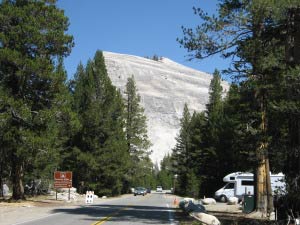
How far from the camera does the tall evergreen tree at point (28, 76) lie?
33531mm

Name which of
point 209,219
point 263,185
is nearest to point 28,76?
→ point 263,185

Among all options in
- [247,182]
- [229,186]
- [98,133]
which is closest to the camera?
[247,182]

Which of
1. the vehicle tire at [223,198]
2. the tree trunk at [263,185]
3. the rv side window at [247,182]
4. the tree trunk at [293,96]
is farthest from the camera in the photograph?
the vehicle tire at [223,198]

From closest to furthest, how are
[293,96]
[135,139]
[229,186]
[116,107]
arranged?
[293,96], [229,186], [116,107], [135,139]

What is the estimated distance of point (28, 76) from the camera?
34.9 meters

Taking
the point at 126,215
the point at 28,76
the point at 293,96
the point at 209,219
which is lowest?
the point at 126,215

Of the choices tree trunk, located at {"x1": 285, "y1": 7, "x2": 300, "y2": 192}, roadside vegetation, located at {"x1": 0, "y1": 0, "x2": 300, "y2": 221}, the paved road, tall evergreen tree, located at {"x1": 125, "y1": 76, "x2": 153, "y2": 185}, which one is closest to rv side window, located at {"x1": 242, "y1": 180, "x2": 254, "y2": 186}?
roadside vegetation, located at {"x1": 0, "y1": 0, "x2": 300, "y2": 221}

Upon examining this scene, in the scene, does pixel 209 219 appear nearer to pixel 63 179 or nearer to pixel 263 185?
pixel 263 185

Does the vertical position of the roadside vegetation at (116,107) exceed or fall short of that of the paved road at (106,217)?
it exceeds it

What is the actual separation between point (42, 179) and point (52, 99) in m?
18.6

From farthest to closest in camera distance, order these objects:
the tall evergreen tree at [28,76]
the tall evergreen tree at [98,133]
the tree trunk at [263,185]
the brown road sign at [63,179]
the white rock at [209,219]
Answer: the tall evergreen tree at [98,133] < the brown road sign at [63,179] < the tall evergreen tree at [28,76] < the tree trunk at [263,185] < the white rock at [209,219]

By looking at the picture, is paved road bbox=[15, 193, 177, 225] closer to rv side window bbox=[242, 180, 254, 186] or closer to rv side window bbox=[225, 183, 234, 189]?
rv side window bbox=[242, 180, 254, 186]

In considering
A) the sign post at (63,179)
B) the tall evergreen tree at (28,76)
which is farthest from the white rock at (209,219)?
the sign post at (63,179)

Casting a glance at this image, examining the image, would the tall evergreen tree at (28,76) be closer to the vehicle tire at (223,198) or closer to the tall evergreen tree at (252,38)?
the tall evergreen tree at (252,38)
